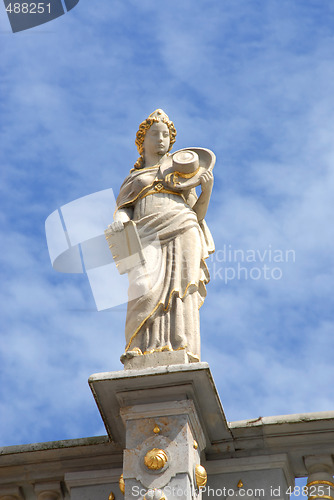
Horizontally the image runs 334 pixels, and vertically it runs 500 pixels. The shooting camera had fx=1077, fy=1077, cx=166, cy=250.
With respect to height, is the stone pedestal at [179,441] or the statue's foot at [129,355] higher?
the statue's foot at [129,355]

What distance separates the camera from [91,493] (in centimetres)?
1150

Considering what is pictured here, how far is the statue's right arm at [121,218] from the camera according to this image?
12.3 m

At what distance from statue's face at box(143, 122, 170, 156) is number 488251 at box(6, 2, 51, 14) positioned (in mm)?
2763

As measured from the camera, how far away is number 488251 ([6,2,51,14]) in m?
15.0

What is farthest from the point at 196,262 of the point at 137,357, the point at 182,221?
the point at 137,357

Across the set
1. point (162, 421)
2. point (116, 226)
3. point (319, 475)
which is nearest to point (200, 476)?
point (162, 421)

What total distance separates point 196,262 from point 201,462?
2.25 meters

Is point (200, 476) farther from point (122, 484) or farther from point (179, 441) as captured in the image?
point (122, 484)

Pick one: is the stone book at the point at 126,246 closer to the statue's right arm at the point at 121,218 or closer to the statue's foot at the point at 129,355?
the statue's right arm at the point at 121,218

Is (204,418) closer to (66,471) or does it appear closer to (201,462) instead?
(201,462)

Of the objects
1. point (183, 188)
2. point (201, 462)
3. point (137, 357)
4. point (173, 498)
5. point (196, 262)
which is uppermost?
point (183, 188)

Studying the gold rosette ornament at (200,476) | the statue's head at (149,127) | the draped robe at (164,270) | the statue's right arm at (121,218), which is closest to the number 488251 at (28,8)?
the statue's head at (149,127)

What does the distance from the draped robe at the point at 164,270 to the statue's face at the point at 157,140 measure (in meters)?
0.37

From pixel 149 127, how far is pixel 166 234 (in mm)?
1788
